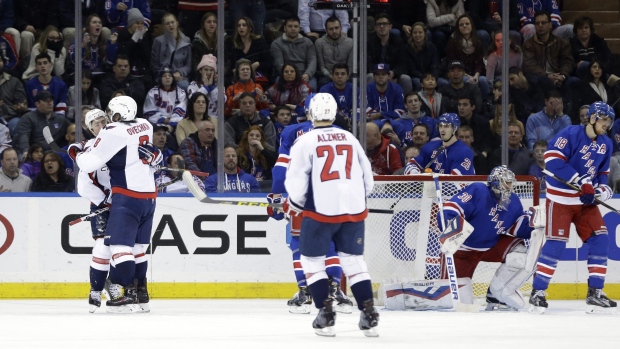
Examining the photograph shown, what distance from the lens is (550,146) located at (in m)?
7.79

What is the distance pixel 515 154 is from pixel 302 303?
226 centimetres

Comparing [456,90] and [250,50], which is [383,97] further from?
[250,50]

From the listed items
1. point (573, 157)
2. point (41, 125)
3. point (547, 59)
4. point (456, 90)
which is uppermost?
point (547, 59)

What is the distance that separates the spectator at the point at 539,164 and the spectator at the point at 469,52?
21.0 inches

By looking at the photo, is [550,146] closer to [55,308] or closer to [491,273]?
[491,273]

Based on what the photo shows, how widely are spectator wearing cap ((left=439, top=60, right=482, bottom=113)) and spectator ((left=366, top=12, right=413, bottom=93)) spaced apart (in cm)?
29

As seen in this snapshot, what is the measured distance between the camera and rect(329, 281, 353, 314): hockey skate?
7.52 metres

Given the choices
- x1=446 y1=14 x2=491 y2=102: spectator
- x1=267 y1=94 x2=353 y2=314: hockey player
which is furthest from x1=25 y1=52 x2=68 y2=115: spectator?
x1=446 y1=14 x2=491 y2=102: spectator

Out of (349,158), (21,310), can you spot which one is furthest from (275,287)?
(349,158)

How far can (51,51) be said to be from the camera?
920 cm

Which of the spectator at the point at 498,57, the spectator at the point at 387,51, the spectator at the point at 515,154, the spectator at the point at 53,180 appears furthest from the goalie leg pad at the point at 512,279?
the spectator at the point at 53,180

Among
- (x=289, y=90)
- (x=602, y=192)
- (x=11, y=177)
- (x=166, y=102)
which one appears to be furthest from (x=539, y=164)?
(x=11, y=177)

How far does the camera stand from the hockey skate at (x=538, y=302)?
760 centimetres

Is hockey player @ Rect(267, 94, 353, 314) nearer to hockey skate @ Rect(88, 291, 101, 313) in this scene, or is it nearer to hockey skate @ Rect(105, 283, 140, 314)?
hockey skate @ Rect(105, 283, 140, 314)
